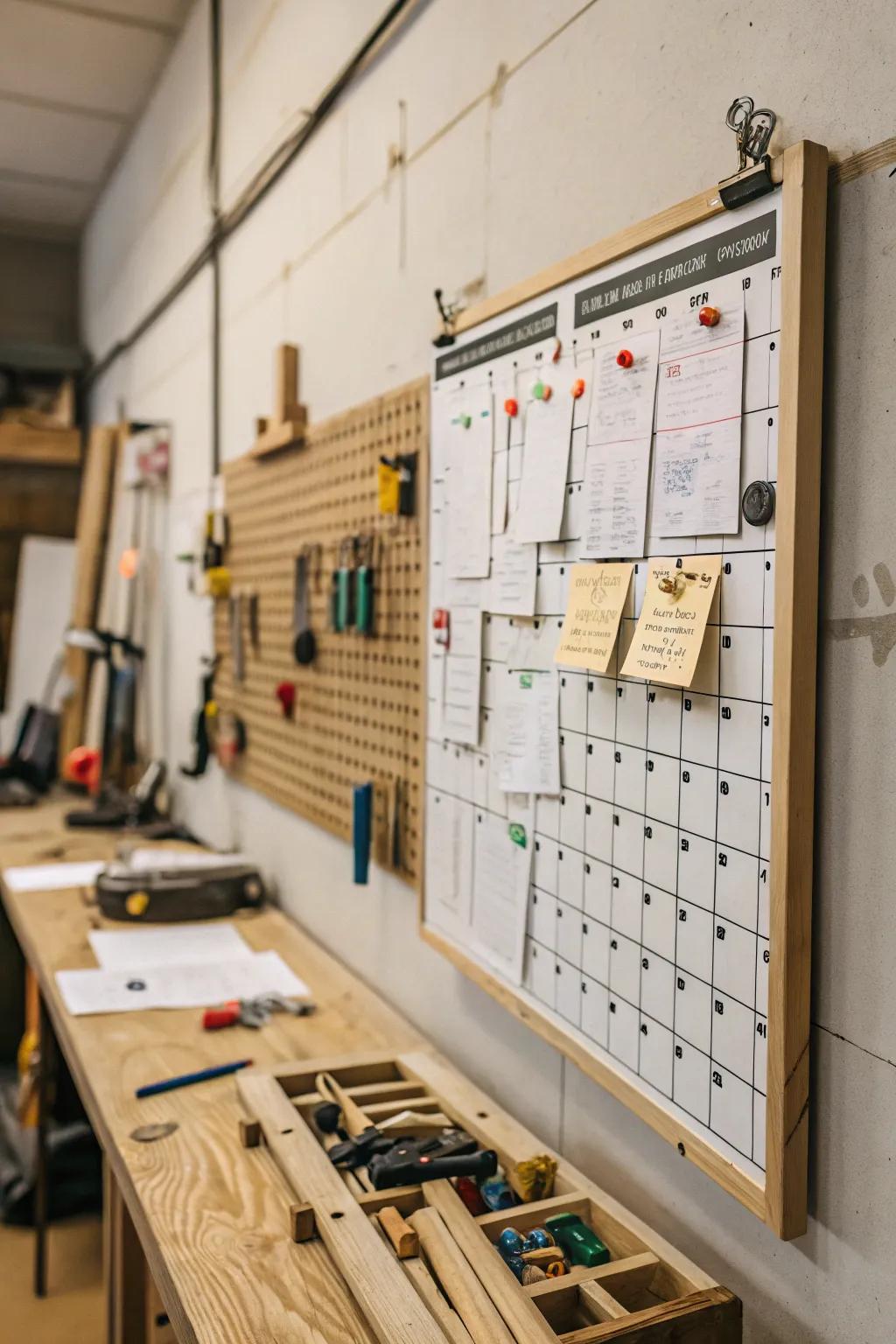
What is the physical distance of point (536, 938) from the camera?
1176 millimetres

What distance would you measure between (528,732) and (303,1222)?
55 cm

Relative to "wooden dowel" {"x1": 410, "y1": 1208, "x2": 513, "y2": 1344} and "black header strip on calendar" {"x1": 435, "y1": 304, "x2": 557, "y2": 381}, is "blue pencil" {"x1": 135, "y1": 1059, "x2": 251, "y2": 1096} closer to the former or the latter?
"wooden dowel" {"x1": 410, "y1": 1208, "x2": 513, "y2": 1344}

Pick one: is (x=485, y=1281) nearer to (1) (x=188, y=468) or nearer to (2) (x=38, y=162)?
(1) (x=188, y=468)

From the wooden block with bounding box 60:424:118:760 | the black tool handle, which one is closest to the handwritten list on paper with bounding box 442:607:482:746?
the black tool handle

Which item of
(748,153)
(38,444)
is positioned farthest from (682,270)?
(38,444)

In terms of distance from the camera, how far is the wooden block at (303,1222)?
3.24 feet

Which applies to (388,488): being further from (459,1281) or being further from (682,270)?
(459,1281)

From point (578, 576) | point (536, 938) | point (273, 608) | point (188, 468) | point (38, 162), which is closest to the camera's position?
point (578, 576)

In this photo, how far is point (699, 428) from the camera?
0.90 metres

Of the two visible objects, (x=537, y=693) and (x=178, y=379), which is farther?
(x=178, y=379)

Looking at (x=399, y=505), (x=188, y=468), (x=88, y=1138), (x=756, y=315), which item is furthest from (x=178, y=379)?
(x=756, y=315)

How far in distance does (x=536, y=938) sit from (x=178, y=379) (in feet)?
7.52

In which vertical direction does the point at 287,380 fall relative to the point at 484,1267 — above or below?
above

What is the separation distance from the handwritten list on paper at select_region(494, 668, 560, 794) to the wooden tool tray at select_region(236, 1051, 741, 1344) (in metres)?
0.40
